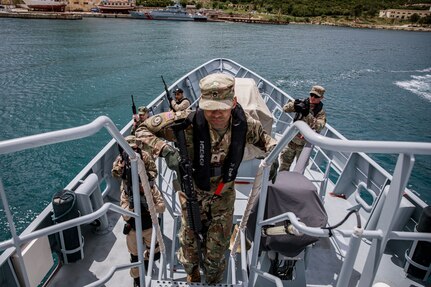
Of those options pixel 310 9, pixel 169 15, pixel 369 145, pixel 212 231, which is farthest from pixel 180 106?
pixel 310 9

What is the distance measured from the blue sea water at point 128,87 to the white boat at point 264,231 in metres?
5.81

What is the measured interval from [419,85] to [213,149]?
94.9 feet

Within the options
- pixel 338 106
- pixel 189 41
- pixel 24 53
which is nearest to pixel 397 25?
pixel 189 41

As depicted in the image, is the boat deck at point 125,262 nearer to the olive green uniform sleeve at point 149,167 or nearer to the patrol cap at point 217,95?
the olive green uniform sleeve at point 149,167

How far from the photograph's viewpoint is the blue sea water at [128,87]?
11.2 meters

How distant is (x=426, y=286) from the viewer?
3527 millimetres

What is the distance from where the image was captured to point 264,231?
8.67 ft

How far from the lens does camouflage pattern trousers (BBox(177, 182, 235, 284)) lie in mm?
2961

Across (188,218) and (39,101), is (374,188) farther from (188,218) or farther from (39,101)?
(39,101)

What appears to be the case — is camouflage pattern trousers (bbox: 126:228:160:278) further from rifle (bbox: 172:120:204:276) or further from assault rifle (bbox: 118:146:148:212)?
rifle (bbox: 172:120:204:276)

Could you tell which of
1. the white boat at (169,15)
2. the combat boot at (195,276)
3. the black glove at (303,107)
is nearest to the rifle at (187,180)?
the combat boot at (195,276)

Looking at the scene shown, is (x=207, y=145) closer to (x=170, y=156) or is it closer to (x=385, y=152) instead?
(x=170, y=156)

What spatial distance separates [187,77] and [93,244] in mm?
7606

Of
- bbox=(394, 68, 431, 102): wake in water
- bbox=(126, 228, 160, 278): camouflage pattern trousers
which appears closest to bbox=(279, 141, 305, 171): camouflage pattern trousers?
bbox=(126, 228, 160, 278): camouflage pattern trousers
